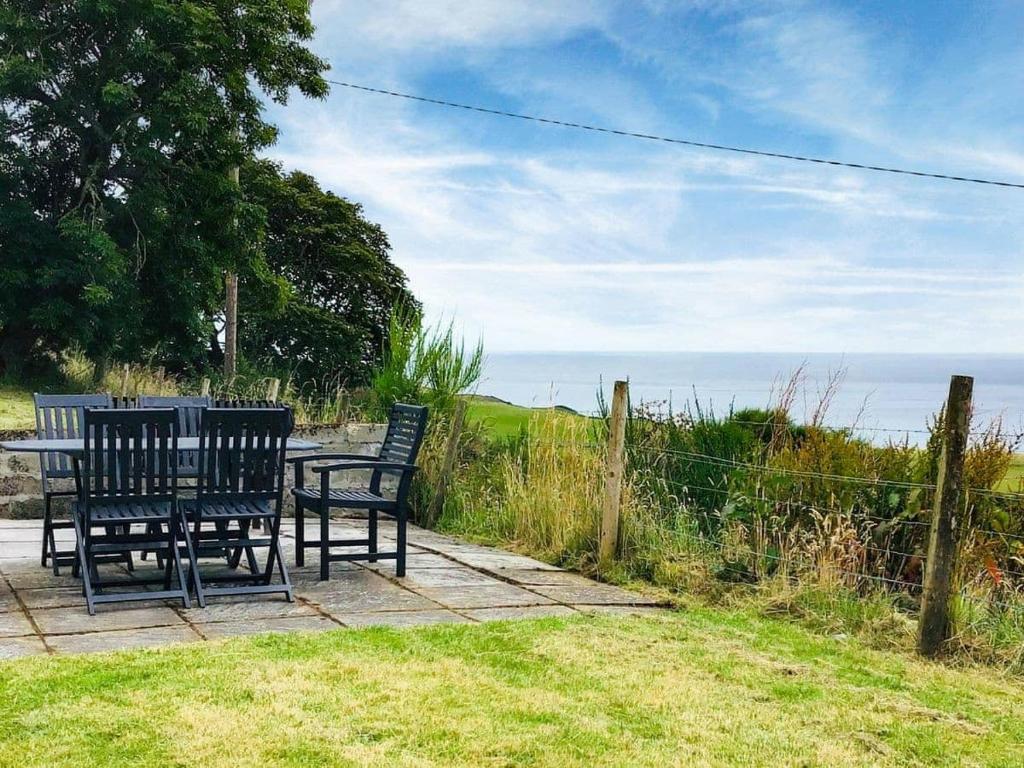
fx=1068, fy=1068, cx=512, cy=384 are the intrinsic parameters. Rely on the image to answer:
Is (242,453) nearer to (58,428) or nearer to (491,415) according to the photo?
(58,428)

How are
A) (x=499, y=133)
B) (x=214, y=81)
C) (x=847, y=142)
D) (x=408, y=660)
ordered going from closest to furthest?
(x=408, y=660) < (x=847, y=142) < (x=499, y=133) < (x=214, y=81)

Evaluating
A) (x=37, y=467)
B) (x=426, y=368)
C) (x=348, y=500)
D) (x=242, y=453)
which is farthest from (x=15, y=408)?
(x=242, y=453)

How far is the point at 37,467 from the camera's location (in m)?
8.45

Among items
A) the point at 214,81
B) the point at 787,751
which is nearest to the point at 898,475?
the point at 787,751

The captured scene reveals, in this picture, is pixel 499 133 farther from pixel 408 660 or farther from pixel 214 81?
pixel 408 660

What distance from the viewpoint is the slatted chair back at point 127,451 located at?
16.0 ft

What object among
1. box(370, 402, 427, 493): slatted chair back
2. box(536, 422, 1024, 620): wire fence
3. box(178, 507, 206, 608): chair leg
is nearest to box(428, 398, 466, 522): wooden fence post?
box(370, 402, 427, 493): slatted chair back

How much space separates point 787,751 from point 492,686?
1079 mm

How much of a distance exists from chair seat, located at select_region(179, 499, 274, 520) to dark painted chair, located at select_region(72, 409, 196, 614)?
7cm

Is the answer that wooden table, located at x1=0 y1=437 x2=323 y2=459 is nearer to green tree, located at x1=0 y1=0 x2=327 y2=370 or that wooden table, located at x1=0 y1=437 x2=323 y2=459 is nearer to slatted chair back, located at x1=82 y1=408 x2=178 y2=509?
slatted chair back, located at x1=82 y1=408 x2=178 y2=509

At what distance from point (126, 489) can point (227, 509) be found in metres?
0.62

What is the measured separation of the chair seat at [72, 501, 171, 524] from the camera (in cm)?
505

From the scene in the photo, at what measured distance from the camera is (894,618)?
5.23 meters

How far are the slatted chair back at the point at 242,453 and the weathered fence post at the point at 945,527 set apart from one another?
3111mm
